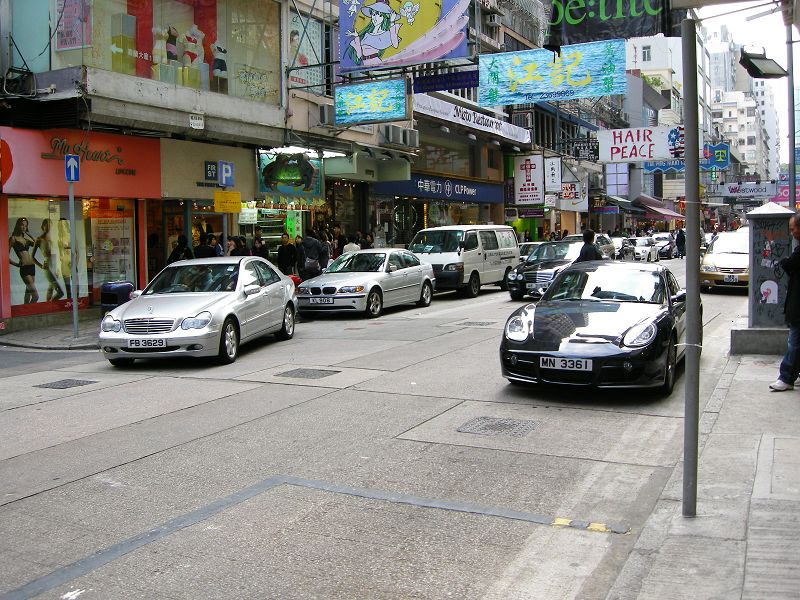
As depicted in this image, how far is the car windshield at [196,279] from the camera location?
12.4 meters

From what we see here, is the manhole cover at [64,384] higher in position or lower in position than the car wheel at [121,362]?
lower

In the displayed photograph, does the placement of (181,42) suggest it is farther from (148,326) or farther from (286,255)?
(148,326)

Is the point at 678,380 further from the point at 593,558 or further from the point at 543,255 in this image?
the point at 543,255

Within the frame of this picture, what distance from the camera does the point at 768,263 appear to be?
1106 centimetres

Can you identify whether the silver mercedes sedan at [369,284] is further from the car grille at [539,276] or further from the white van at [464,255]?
the car grille at [539,276]

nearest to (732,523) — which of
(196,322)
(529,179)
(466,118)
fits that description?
(196,322)

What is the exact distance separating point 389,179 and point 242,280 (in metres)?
17.2

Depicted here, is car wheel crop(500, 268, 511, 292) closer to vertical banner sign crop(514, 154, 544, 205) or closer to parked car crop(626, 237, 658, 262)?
parked car crop(626, 237, 658, 262)

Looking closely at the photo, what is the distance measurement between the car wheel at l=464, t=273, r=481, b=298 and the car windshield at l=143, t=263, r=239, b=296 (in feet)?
34.7

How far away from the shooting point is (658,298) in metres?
9.54

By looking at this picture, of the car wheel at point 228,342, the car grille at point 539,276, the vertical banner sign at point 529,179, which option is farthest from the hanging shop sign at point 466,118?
the car wheel at point 228,342

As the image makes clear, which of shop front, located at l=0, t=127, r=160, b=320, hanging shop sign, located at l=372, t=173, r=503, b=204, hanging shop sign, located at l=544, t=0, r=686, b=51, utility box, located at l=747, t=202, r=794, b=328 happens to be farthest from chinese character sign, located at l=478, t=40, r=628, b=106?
hanging shop sign, located at l=544, t=0, r=686, b=51

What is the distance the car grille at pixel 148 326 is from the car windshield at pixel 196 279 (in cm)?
122

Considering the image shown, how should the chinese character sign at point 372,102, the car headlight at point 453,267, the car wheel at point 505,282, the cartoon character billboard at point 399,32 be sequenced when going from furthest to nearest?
1. the car wheel at point 505,282
2. the car headlight at point 453,267
3. the chinese character sign at point 372,102
4. the cartoon character billboard at point 399,32
